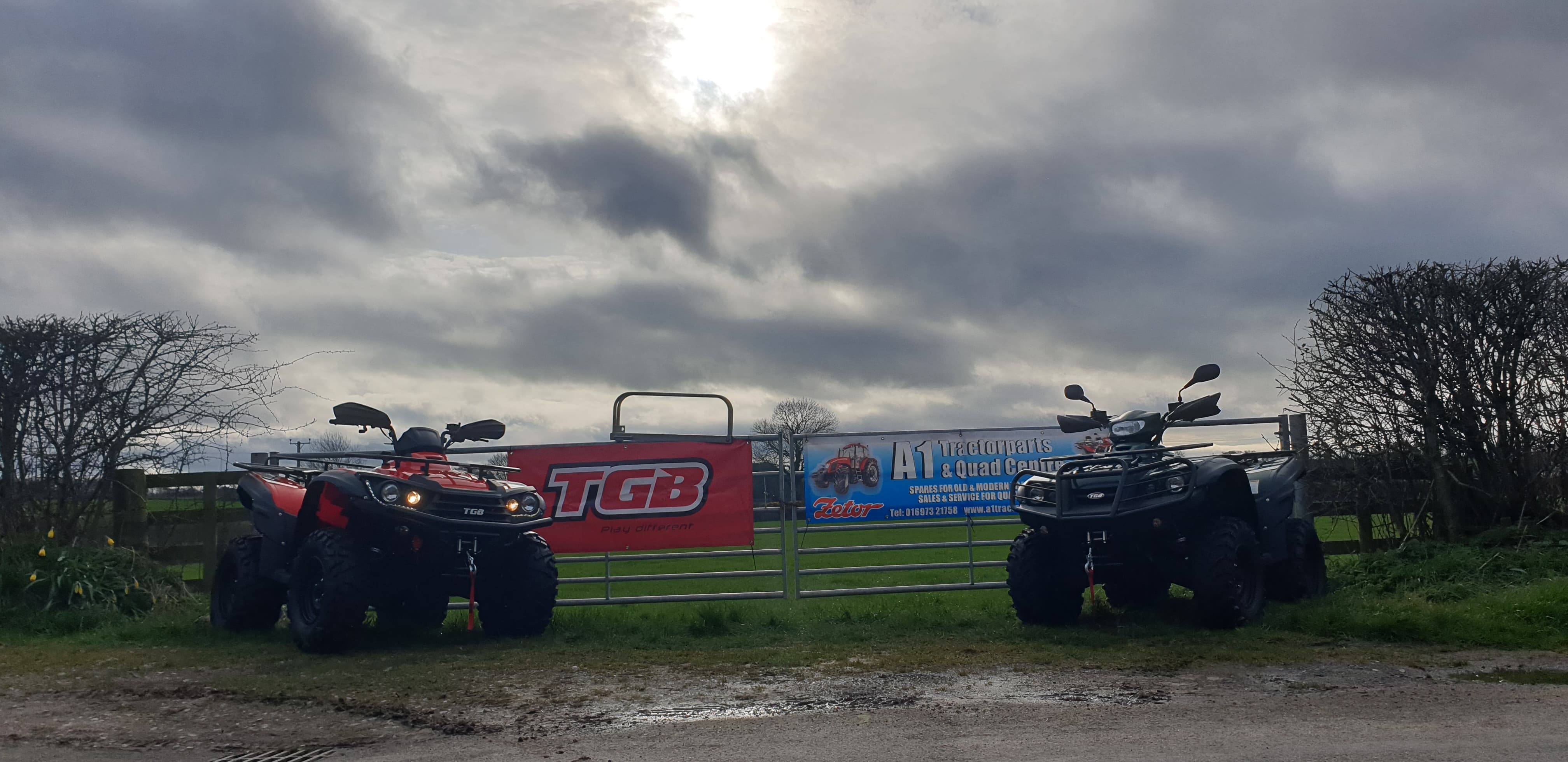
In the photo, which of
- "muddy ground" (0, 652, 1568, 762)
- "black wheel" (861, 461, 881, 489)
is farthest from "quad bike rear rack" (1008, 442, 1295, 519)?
"black wheel" (861, 461, 881, 489)

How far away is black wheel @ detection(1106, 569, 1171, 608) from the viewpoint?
872cm

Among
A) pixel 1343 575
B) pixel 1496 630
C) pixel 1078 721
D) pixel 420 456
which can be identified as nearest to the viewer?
pixel 1078 721

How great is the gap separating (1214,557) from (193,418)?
1030 cm

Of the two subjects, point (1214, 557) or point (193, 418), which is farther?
point (193, 418)

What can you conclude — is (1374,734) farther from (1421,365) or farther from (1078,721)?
(1421,365)

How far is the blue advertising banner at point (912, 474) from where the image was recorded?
10.2 metres

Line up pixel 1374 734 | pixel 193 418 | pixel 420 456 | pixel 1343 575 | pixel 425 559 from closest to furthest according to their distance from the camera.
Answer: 1. pixel 1374 734
2. pixel 425 559
3. pixel 420 456
4. pixel 1343 575
5. pixel 193 418

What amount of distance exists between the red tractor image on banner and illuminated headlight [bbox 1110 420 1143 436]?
2434mm

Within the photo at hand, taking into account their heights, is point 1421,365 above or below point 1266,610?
above

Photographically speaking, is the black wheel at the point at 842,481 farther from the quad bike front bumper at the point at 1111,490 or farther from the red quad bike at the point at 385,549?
the red quad bike at the point at 385,549

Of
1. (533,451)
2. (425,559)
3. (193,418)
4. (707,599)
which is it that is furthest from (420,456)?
(193,418)

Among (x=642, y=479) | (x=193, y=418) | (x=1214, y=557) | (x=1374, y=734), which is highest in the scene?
(x=193, y=418)

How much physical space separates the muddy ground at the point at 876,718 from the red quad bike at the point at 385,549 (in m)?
1.19

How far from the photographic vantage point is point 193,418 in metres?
11.8
